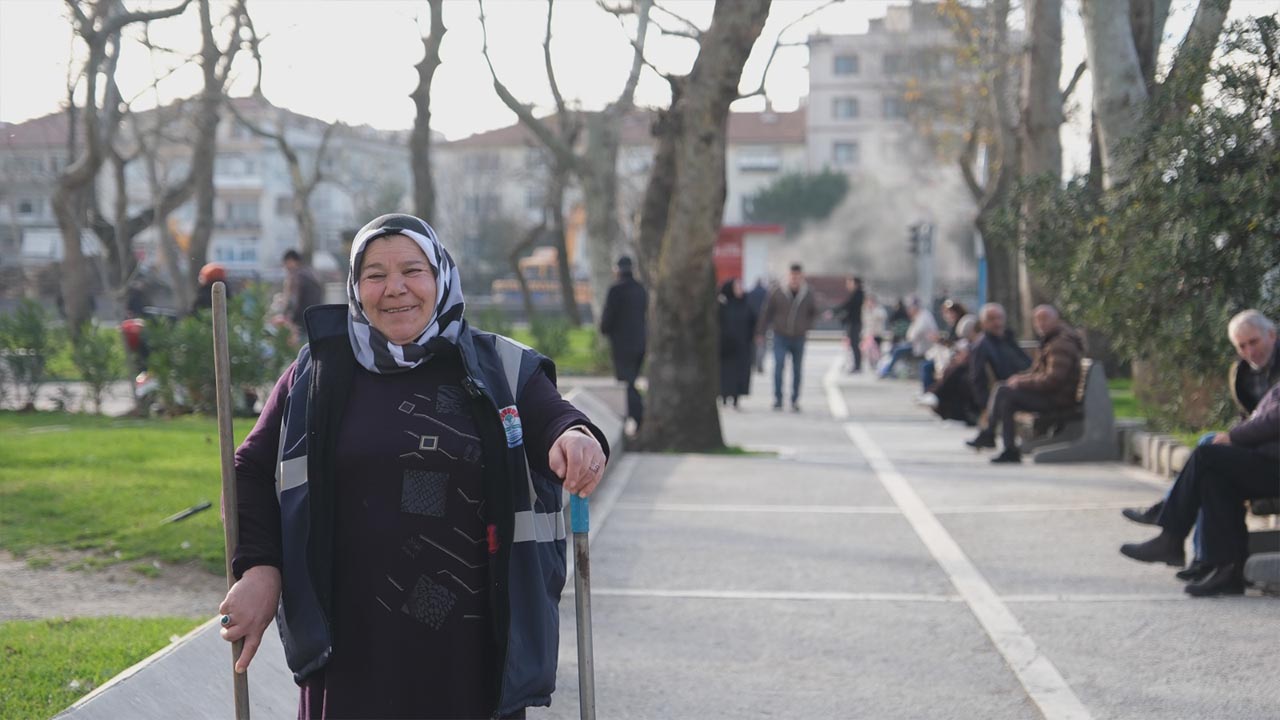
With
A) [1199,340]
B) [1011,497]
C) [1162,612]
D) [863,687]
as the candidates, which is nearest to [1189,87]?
[1199,340]

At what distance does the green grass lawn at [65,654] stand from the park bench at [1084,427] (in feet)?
31.1

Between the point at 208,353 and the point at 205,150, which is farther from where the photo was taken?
the point at 205,150

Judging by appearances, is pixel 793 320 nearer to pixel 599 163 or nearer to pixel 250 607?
pixel 599 163

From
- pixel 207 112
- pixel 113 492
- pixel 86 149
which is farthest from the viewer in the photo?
pixel 207 112

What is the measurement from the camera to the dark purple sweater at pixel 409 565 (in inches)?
136

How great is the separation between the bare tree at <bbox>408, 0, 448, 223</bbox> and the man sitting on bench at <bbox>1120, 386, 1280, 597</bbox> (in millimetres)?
17298

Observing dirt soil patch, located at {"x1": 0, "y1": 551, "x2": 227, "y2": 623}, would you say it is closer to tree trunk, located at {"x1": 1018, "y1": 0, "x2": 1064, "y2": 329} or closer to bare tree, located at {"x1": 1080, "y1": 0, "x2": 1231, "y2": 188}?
bare tree, located at {"x1": 1080, "y1": 0, "x2": 1231, "y2": 188}

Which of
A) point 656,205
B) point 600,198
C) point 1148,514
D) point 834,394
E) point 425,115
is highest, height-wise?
point 425,115

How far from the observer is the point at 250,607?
3490 millimetres

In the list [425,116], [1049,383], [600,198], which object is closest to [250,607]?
[1049,383]

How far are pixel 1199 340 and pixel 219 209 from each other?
10537 cm

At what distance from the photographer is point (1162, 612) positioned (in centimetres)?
747

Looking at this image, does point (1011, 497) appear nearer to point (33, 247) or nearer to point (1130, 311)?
point (1130, 311)

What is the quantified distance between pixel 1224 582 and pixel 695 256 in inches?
307
